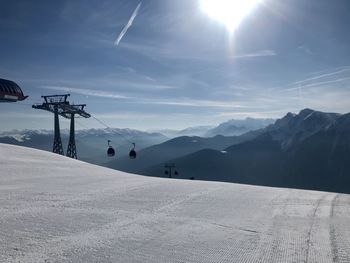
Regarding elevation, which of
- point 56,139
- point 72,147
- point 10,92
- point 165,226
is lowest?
point 165,226

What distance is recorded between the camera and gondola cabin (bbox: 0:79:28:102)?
40625 millimetres

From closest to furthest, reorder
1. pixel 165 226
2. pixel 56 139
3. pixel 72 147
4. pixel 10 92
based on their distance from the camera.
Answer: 1. pixel 165 226
2. pixel 10 92
3. pixel 56 139
4. pixel 72 147

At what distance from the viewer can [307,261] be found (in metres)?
6.00

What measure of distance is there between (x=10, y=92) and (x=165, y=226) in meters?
39.4

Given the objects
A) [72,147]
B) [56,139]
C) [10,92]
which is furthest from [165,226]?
[56,139]

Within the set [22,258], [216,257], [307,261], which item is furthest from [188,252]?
[22,258]

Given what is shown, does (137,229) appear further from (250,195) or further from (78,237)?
(250,195)

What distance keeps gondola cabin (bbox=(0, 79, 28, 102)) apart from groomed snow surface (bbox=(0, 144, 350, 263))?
31.4 meters

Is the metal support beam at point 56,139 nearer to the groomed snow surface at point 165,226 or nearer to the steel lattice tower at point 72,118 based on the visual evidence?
the steel lattice tower at point 72,118

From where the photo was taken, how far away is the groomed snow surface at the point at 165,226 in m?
6.11

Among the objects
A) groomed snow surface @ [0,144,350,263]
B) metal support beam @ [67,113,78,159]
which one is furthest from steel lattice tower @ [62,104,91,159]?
groomed snow surface @ [0,144,350,263]

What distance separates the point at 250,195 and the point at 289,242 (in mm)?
6267

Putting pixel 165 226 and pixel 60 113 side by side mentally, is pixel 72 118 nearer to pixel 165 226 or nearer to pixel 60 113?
pixel 60 113

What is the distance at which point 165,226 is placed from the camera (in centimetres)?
794
